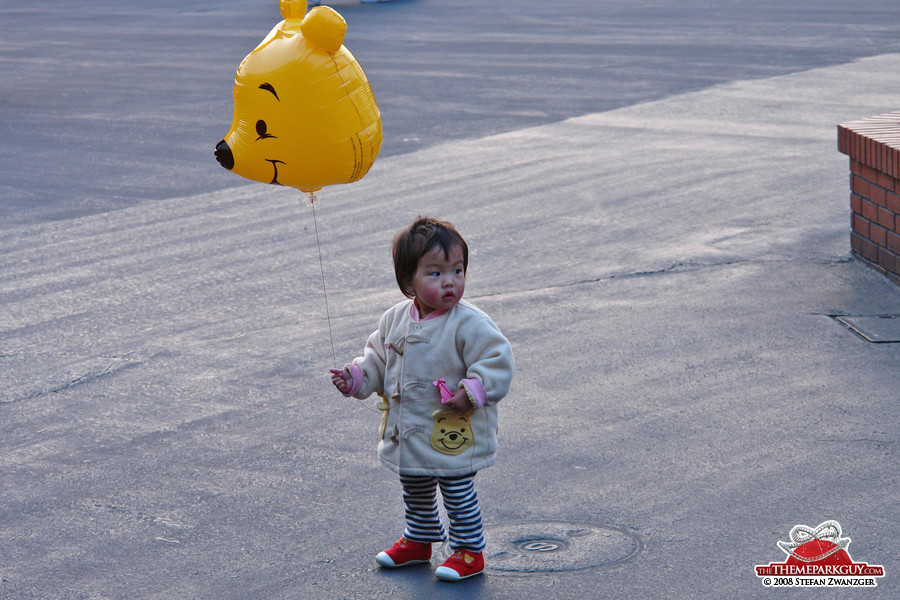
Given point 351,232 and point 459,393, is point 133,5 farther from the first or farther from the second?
point 459,393

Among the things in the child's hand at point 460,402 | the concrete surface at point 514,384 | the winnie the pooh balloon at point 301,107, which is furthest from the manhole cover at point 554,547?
the winnie the pooh balloon at point 301,107

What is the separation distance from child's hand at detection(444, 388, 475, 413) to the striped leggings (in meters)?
0.30

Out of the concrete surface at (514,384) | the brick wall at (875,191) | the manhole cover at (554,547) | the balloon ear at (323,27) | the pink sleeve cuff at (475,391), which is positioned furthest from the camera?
the brick wall at (875,191)

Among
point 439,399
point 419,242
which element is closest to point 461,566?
point 439,399

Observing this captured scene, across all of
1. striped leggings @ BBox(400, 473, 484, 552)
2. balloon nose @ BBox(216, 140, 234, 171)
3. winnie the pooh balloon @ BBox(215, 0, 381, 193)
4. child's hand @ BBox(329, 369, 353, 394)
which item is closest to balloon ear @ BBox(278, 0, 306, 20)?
winnie the pooh balloon @ BBox(215, 0, 381, 193)

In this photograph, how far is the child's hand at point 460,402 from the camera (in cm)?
392

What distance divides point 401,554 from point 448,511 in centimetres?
26

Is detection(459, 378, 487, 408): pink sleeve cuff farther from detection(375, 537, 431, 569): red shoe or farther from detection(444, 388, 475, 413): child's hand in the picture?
detection(375, 537, 431, 569): red shoe

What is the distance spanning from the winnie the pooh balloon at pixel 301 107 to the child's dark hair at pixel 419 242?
1.33 feet

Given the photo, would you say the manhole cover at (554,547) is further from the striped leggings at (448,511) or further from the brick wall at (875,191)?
the brick wall at (875,191)

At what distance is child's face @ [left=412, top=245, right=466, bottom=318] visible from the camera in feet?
13.1

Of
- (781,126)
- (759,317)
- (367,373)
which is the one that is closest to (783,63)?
(781,126)

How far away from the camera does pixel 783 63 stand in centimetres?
1759

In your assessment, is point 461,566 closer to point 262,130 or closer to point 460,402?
point 460,402
